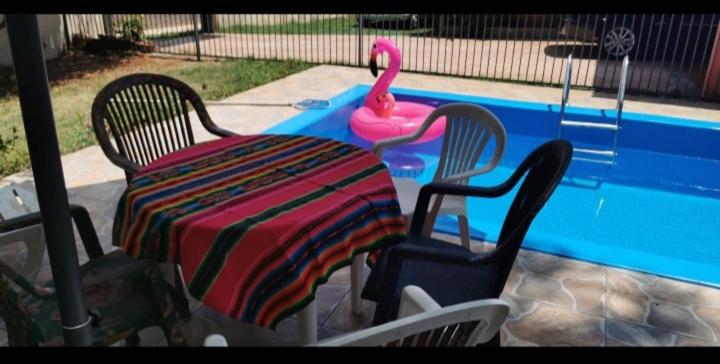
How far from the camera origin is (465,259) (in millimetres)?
2146

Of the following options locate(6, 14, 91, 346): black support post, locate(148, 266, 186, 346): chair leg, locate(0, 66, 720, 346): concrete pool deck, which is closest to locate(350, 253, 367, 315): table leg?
locate(0, 66, 720, 346): concrete pool deck

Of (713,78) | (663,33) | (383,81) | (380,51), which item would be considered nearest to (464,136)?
(383,81)

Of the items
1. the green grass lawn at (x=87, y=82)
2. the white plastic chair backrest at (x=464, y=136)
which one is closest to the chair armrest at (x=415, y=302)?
the white plastic chair backrest at (x=464, y=136)

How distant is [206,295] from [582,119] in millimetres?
5766

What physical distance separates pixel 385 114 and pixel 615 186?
2.54 meters

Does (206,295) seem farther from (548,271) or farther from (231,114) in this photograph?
(231,114)

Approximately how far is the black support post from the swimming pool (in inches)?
120

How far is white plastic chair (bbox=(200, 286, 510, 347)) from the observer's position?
4.20 ft

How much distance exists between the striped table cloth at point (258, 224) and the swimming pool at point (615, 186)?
66.5 inches

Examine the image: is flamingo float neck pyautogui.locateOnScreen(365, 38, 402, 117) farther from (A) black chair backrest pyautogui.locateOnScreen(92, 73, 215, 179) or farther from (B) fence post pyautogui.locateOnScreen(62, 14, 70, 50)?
(B) fence post pyautogui.locateOnScreen(62, 14, 70, 50)

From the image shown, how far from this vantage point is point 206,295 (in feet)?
6.81

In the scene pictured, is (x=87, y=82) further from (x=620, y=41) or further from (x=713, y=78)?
(x=713, y=78)

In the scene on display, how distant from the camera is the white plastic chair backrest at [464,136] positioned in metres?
3.31
